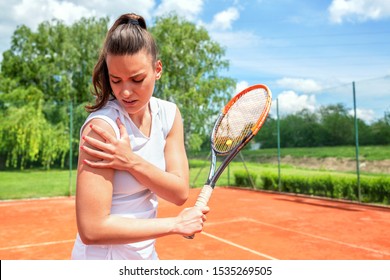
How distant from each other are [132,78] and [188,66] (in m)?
23.3

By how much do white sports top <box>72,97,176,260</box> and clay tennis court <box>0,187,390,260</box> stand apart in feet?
10.9

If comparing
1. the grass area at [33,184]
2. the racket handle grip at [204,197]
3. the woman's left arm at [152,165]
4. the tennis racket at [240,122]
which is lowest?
the grass area at [33,184]

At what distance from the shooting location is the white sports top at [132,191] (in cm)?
116

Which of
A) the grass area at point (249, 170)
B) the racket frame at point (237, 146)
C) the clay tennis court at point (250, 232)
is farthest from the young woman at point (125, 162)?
the grass area at point (249, 170)

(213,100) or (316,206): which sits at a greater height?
(213,100)

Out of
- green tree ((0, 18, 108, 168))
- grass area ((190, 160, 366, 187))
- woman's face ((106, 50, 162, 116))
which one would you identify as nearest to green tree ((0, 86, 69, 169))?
green tree ((0, 18, 108, 168))

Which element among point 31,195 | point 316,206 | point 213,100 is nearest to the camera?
point 316,206

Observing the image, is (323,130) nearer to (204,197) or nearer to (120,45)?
(204,197)

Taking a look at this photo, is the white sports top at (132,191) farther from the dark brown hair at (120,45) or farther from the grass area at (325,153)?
the grass area at (325,153)

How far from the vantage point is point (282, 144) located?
12195 mm

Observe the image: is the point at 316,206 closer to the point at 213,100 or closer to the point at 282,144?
the point at 282,144

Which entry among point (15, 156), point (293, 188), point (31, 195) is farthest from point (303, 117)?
point (15, 156)

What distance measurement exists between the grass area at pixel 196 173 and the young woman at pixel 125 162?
9.70m

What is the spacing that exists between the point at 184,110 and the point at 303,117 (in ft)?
13.7
